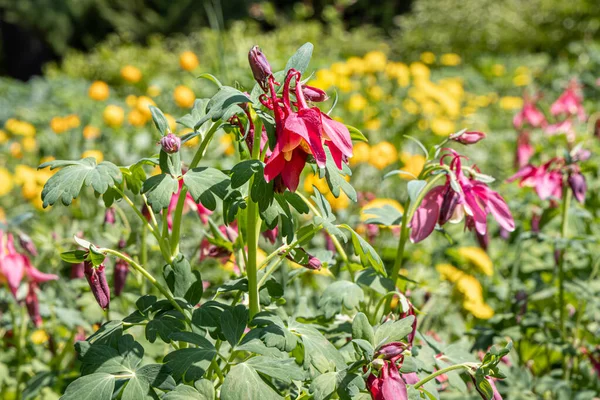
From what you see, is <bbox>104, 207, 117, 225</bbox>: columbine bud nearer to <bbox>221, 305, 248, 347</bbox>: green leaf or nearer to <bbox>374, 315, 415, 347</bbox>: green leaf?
<bbox>221, 305, 248, 347</bbox>: green leaf

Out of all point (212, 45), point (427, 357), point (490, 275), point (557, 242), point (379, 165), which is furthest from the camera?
point (212, 45)

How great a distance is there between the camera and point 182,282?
1.15m

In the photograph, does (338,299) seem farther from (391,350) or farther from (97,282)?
(97,282)

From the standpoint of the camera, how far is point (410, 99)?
465 centimetres

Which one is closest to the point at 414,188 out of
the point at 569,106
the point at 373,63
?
the point at 569,106

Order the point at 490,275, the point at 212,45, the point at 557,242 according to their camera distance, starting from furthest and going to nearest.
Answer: the point at 212,45
the point at 490,275
the point at 557,242

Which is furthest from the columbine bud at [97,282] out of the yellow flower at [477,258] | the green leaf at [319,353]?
the yellow flower at [477,258]

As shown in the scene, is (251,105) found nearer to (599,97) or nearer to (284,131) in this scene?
(284,131)

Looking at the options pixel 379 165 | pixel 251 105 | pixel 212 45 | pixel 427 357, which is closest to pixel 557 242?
pixel 427 357

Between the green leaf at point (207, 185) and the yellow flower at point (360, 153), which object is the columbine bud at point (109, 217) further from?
the yellow flower at point (360, 153)

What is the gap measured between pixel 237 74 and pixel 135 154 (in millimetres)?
1619

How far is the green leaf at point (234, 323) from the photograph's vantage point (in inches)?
40.8

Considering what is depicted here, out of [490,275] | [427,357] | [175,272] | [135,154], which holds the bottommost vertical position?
[490,275]

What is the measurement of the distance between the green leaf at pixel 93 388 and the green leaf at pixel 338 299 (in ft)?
1.42
